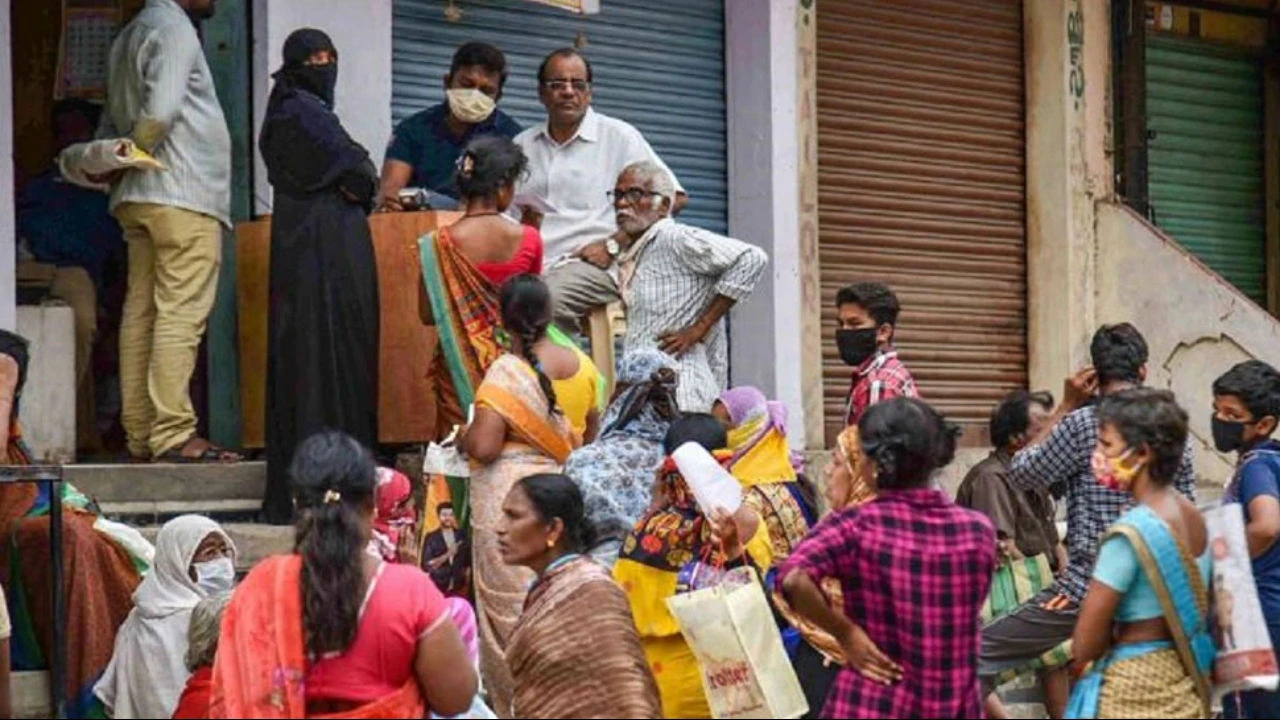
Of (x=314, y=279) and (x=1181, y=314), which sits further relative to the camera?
(x=1181, y=314)

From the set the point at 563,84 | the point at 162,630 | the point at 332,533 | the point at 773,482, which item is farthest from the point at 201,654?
the point at 563,84

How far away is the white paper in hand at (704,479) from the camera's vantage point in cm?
→ 769

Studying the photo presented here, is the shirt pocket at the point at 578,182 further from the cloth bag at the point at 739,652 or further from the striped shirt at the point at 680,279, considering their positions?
the cloth bag at the point at 739,652

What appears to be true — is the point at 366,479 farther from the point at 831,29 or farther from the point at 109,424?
the point at 831,29

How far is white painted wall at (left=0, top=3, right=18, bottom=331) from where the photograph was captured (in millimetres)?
9773

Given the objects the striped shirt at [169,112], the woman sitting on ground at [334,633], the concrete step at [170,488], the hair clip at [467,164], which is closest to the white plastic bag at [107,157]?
the striped shirt at [169,112]

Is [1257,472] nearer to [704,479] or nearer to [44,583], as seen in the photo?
[704,479]

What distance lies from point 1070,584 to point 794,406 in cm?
396

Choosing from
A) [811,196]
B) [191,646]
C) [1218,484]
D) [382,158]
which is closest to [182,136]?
[382,158]

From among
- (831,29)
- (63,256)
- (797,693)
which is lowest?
(797,693)

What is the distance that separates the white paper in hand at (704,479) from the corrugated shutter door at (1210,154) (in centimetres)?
770

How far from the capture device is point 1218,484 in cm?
1365

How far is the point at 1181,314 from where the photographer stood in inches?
532

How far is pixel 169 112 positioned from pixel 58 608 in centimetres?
252
